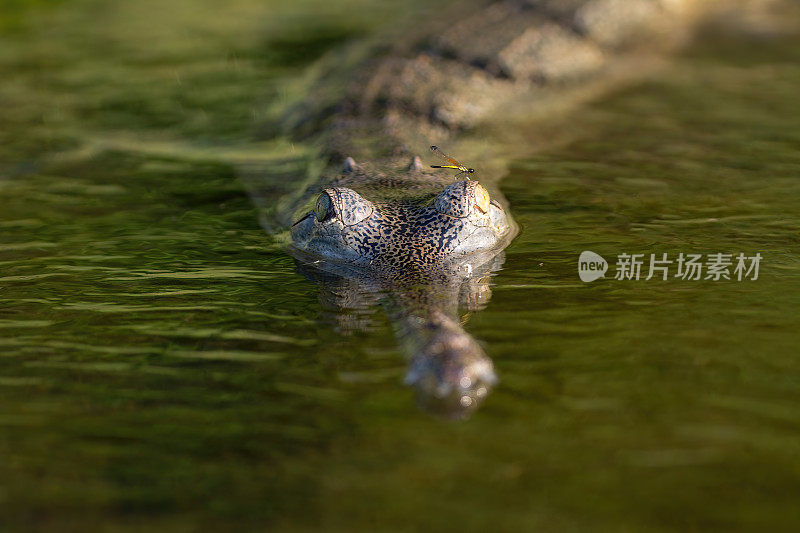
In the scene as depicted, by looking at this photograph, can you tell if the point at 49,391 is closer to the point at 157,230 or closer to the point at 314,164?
the point at 157,230

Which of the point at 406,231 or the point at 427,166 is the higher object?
the point at 427,166

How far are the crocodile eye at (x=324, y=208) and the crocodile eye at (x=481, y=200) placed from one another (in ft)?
2.72

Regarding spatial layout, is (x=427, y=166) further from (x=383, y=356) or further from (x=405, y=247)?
(x=383, y=356)

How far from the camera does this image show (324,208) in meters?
5.09

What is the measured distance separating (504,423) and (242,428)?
980 mm

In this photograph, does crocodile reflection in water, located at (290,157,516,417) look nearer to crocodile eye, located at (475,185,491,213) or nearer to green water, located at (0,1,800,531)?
crocodile eye, located at (475,185,491,213)

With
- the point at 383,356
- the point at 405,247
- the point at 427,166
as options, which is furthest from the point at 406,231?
the point at 383,356

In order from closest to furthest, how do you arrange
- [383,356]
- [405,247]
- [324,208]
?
[383,356]
[405,247]
[324,208]

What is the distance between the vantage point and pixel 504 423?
330cm

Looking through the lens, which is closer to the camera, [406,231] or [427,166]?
[406,231]

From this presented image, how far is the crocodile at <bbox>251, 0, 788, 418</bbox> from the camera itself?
4.18 metres

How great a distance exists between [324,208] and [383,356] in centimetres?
146

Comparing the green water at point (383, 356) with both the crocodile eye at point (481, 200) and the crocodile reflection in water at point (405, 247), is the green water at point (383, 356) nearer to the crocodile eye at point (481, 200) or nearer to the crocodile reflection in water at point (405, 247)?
the crocodile reflection in water at point (405, 247)

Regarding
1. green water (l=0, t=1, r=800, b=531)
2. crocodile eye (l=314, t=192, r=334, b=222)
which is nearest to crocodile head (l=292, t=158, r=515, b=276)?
crocodile eye (l=314, t=192, r=334, b=222)
